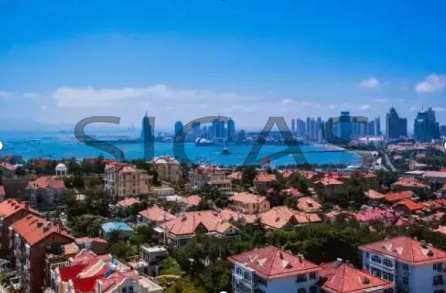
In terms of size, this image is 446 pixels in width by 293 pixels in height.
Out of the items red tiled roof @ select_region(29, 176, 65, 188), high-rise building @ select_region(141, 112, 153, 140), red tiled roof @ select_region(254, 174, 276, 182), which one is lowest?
red tiled roof @ select_region(254, 174, 276, 182)

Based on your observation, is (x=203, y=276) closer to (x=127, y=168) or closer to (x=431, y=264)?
(x=431, y=264)

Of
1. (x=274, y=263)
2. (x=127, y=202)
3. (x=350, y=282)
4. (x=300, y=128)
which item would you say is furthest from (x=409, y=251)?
(x=300, y=128)

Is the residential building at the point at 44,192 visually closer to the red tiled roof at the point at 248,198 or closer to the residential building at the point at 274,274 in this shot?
the red tiled roof at the point at 248,198

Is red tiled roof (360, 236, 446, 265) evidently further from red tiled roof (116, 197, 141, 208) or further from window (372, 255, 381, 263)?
red tiled roof (116, 197, 141, 208)

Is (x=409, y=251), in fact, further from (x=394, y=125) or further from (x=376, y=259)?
(x=394, y=125)

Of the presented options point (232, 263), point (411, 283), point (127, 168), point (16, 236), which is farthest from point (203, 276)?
point (127, 168)

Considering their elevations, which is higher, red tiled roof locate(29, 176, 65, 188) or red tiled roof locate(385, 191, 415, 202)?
red tiled roof locate(29, 176, 65, 188)

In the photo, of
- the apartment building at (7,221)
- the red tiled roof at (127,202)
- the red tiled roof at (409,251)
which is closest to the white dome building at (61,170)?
the red tiled roof at (127,202)

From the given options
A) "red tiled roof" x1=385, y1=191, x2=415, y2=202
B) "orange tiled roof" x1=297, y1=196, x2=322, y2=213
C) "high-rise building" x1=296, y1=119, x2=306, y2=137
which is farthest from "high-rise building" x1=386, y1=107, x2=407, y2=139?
"orange tiled roof" x1=297, y1=196, x2=322, y2=213
